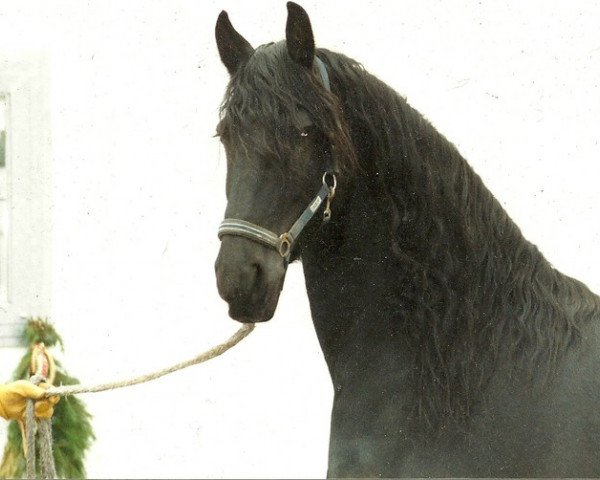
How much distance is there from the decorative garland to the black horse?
1.08m

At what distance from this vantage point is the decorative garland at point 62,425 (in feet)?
8.58

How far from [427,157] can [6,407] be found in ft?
4.22

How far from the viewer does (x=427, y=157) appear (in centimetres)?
197

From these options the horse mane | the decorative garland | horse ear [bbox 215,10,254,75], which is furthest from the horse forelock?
the decorative garland

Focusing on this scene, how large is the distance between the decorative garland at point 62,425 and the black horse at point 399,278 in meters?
1.08

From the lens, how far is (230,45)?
2.07m

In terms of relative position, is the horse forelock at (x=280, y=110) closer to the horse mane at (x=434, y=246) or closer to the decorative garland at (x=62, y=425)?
the horse mane at (x=434, y=246)

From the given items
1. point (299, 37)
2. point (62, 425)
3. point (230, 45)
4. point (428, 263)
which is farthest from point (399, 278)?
point (62, 425)

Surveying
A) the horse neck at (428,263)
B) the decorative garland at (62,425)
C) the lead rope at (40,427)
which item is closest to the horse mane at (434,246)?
the horse neck at (428,263)

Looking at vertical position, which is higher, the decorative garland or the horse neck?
the horse neck

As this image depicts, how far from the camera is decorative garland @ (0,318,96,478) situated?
262cm

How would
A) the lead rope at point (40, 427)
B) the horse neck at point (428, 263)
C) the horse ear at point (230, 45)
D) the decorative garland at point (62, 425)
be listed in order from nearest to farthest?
the horse neck at point (428, 263) < the horse ear at point (230, 45) < the lead rope at point (40, 427) < the decorative garland at point (62, 425)

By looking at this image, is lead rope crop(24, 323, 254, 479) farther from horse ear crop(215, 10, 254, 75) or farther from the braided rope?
horse ear crop(215, 10, 254, 75)

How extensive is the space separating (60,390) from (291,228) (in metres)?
0.83
